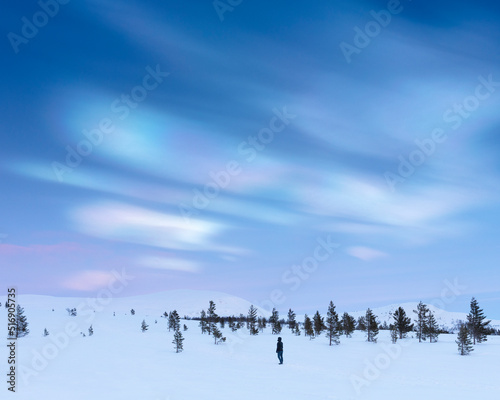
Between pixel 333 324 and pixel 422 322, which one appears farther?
pixel 422 322

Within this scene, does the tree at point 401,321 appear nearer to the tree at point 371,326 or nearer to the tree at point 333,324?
the tree at point 371,326

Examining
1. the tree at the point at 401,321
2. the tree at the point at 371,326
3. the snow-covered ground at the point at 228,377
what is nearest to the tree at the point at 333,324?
the tree at the point at 371,326

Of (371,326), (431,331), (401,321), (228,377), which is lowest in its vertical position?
(431,331)

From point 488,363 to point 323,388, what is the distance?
2161cm

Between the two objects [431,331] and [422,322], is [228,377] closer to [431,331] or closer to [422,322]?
[431,331]

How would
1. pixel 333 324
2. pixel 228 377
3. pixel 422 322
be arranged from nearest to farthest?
pixel 228 377, pixel 333 324, pixel 422 322

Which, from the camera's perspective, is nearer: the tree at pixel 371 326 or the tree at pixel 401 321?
the tree at pixel 371 326

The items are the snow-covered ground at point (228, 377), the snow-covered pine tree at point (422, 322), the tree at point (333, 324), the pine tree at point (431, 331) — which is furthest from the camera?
the snow-covered pine tree at point (422, 322)

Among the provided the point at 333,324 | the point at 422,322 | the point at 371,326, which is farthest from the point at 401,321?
the point at 333,324

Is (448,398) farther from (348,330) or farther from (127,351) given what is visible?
(348,330)

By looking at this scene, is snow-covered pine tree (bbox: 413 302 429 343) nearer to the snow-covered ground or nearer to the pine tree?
the pine tree

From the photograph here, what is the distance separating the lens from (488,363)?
106 ft

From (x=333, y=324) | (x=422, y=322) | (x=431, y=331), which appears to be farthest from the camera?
(x=422, y=322)

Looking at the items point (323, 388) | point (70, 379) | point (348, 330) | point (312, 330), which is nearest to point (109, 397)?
point (70, 379)
